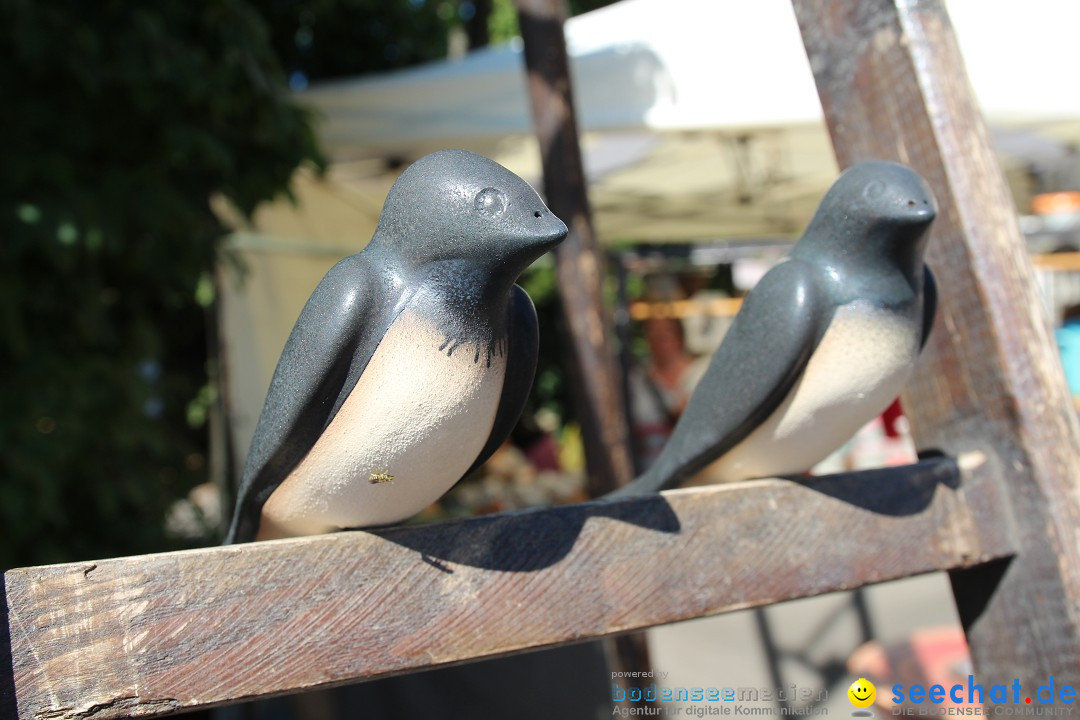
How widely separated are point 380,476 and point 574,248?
1.56m

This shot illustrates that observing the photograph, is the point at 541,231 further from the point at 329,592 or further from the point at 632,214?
the point at 632,214

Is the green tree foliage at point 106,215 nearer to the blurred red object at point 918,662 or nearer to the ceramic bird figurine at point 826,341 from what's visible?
the ceramic bird figurine at point 826,341

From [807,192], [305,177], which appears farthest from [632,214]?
[305,177]

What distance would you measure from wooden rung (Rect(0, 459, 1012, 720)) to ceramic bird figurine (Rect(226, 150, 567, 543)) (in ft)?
0.18

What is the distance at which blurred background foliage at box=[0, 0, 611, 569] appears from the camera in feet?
6.50

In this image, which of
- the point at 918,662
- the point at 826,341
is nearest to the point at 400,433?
the point at 826,341

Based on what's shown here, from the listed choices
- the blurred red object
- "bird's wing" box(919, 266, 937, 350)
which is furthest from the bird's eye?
the blurred red object

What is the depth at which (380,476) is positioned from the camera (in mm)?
722

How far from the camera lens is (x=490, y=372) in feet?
2.40

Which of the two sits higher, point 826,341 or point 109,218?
point 109,218

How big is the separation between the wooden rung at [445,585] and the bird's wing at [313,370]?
80 millimetres

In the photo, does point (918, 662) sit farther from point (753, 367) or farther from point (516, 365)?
point (516, 365)

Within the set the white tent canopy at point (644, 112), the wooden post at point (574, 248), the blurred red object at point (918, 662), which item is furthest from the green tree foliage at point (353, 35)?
the blurred red object at point (918, 662)

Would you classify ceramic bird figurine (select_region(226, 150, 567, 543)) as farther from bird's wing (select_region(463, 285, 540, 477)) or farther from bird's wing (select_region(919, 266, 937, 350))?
bird's wing (select_region(919, 266, 937, 350))
